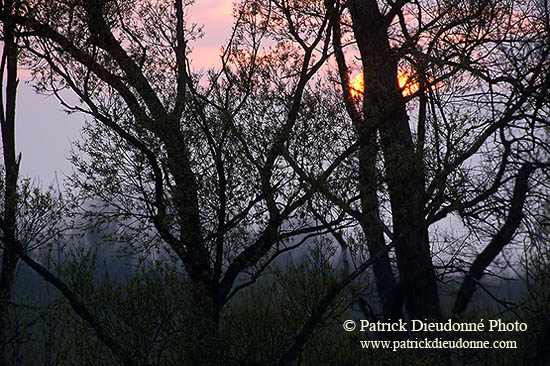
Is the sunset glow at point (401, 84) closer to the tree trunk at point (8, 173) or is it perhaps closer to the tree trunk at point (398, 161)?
the tree trunk at point (398, 161)

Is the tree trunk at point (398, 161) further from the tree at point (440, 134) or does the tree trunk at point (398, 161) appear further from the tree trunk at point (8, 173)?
the tree trunk at point (8, 173)

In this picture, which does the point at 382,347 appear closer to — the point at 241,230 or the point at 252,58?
the point at 241,230

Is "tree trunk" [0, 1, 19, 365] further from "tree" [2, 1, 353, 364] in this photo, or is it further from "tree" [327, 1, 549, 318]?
"tree" [327, 1, 549, 318]

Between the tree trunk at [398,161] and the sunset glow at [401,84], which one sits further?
the sunset glow at [401,84]

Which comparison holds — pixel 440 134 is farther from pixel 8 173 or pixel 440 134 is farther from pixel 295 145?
pixel 8 173

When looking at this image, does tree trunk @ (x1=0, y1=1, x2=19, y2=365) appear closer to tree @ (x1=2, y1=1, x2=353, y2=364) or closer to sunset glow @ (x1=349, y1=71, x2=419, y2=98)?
tree @ (x1=2, y1=1, x2=353, y2=364)

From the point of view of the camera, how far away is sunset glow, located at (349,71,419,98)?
17328 millimetres

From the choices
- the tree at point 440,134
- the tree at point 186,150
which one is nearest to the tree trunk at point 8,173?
the tree at point 186,150

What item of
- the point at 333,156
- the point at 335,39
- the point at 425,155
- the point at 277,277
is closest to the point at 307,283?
the point at 277,277

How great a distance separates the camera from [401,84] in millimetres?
18578

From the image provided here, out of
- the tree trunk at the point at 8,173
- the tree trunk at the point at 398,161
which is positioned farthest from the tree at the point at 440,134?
the tree trunk at the point at 8,173

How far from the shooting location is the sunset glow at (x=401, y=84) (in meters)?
17.3

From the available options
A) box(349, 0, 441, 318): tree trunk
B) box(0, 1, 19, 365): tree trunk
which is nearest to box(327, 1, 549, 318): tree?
box(349, 0, 441, 318): tree trunk

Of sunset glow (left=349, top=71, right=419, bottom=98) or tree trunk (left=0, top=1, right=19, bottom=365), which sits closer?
tree trunk (left=0, top=1, right=19, bottom=365)
